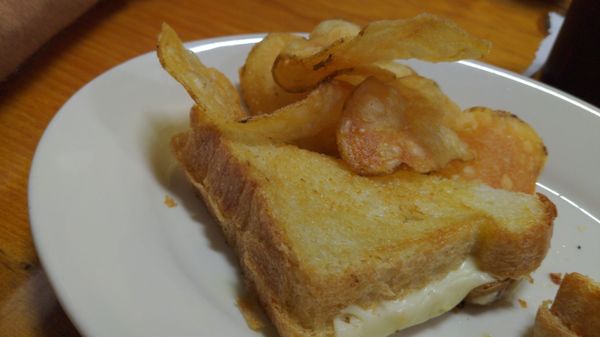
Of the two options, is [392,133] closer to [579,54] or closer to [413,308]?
[413,308]

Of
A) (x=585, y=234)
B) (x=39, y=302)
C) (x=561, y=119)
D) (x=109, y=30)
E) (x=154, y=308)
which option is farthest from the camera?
(x=109, y=30)

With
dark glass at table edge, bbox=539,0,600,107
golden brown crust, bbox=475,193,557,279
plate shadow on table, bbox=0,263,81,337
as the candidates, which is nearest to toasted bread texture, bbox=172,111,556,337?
golden brown crust, bbox=475,193,557,279

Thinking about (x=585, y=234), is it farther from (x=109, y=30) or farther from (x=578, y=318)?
(x=109, y=30)

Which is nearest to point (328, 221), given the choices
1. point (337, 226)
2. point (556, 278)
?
point (337, 226)

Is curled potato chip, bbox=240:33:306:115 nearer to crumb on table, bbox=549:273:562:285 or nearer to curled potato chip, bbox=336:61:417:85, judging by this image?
curled potato chip, bbox=336:61:417:85

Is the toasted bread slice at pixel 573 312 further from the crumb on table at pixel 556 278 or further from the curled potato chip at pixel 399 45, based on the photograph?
the curled potato chip at pixel 399 45

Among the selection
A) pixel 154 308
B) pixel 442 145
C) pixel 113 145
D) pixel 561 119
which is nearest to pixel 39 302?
pixel 154 308
